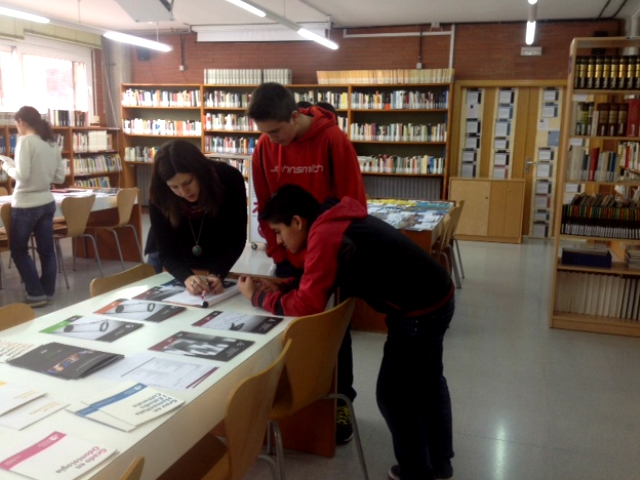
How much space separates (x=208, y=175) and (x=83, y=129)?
701 cm

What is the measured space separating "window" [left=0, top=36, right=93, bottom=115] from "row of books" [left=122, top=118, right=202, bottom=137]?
2.19 ft

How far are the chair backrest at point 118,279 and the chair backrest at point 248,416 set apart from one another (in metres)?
0.96

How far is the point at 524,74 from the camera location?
306 inches

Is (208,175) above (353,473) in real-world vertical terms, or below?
above

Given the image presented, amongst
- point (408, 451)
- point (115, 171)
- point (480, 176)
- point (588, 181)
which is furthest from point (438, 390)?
point (115, 171)

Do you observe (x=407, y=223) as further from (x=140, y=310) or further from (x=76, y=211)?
(x=76, y=211)

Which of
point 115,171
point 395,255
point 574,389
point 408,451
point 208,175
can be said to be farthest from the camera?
point 115,171

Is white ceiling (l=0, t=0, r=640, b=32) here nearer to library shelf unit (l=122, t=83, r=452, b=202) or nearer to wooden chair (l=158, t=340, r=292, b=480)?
library shelf unit (l=122, t=83, r=452, b=202)

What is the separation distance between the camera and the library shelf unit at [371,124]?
7.91 meters

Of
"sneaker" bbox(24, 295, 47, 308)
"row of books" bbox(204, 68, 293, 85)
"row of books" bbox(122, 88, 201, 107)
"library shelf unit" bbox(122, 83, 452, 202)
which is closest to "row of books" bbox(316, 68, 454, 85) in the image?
"library shelf unit" bbox(122, 83, 452, 202)

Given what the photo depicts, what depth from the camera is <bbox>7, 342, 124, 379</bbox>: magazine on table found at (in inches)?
57.9

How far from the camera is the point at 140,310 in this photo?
1994mm

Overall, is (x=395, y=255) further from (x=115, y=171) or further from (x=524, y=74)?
(x=115, y=171)

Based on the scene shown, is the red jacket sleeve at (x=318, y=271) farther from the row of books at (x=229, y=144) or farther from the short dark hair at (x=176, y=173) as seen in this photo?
the row of books at (x=229, y=144)
